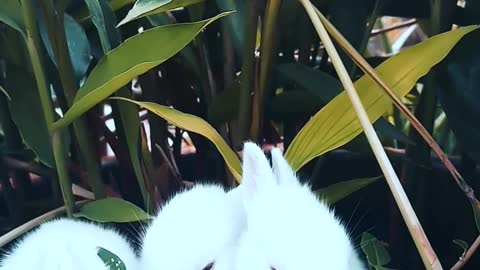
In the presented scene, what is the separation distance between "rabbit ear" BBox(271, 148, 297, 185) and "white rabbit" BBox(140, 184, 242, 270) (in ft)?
0.11

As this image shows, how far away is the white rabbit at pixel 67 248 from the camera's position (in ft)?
1.48

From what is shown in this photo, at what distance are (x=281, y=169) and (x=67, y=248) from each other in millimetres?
130

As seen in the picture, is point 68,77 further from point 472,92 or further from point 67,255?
point 472,92

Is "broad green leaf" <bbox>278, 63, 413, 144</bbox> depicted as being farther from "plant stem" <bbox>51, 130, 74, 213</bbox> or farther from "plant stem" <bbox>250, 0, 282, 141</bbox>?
"plant stem" <bbox>51, 130, 74, 213</bbox>

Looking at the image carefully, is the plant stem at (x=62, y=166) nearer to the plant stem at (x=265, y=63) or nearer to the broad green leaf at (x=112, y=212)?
the broad green leaf at (x=112, y=212)

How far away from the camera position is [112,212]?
21.2 inches

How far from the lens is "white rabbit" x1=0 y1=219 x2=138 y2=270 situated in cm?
45

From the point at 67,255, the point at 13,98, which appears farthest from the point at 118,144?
the point at 67,255

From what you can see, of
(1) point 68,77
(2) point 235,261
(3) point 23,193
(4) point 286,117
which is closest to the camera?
(2) point 235,261

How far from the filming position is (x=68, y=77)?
1.76ft

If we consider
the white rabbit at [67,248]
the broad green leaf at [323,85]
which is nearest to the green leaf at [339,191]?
the broad green leaf at [323,85]

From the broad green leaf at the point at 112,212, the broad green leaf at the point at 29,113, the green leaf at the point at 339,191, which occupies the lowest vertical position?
the green leaf at the point at 339,191

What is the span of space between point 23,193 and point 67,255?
31cm

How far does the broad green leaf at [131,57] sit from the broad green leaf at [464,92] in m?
0.20
